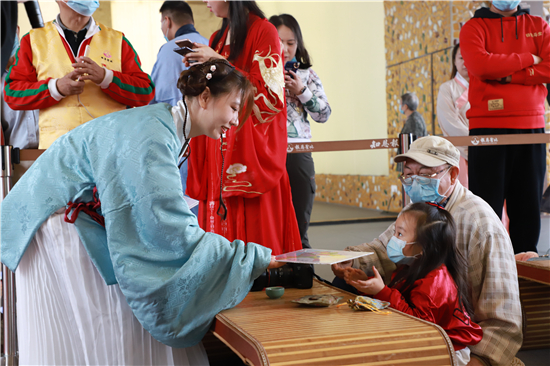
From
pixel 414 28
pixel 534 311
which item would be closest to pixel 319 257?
pixel 534 311

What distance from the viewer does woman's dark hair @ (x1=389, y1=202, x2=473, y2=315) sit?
1683mm

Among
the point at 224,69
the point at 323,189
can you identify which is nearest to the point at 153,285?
the point at 224,69

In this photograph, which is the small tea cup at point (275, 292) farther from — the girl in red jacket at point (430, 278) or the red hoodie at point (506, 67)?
the red hoodie at point (506, 67)

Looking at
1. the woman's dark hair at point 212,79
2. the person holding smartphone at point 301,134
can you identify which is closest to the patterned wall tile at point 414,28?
the person holding smartphone at point 301,134

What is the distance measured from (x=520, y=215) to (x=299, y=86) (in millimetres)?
1424

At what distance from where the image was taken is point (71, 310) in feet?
5.15

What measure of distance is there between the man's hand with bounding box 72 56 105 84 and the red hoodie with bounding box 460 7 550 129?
1986 mm

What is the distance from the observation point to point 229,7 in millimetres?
2131

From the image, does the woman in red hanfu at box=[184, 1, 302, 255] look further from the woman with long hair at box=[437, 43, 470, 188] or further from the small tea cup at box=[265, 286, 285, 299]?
the woman with long hair at box=[437, 43, 470, 188]

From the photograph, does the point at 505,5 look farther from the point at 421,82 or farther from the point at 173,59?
the point at 421,82

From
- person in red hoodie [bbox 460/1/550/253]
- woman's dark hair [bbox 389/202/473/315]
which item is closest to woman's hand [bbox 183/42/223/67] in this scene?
woman's dark hair [bbox 389/202/473/315]

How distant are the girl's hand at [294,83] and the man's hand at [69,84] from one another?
0.98m

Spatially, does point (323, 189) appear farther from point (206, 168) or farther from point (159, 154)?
point (159, 154)

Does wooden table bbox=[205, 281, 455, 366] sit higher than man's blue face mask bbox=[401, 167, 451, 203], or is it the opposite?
man's blue face mask bbox=[401, 167, 451, 203]
